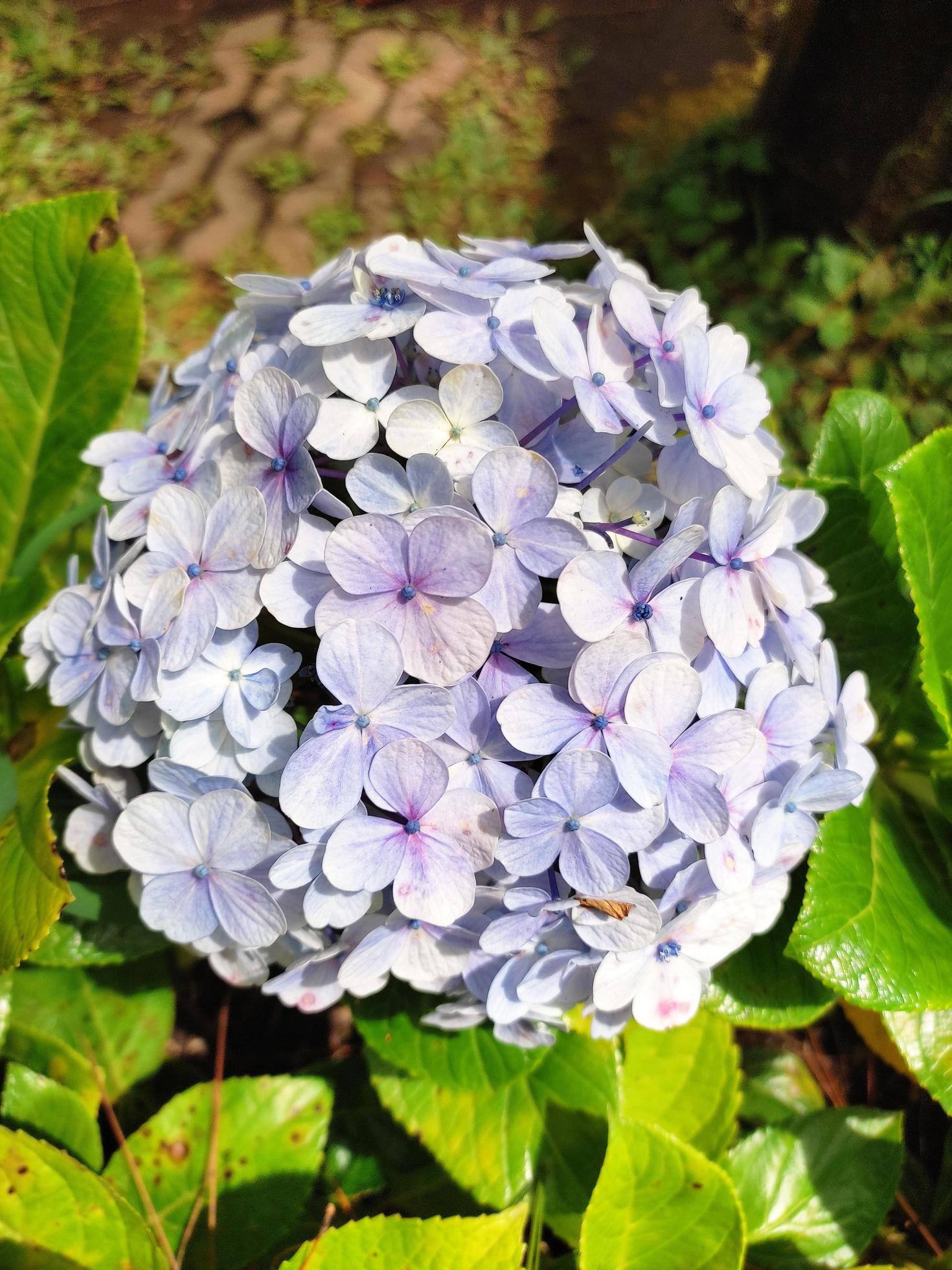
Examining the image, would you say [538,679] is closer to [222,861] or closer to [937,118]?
[222,861]

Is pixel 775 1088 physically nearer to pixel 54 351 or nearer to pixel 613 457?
pixel 613 457

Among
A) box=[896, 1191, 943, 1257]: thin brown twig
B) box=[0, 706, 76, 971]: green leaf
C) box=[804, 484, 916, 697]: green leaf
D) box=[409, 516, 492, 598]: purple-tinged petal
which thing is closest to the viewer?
box=[409, 516, 492, 598]: purple-tinged petal

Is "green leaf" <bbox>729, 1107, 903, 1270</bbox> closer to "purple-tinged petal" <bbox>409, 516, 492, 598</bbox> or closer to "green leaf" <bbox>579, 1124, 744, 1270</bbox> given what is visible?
"green leaf" <bbox>579, 1124, 744, 1270</bbox>

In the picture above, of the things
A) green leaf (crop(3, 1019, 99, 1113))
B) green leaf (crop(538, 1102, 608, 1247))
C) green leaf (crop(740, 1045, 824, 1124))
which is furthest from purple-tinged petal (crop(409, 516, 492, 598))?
green leaf (crop(740, 1045, 824, 1124))

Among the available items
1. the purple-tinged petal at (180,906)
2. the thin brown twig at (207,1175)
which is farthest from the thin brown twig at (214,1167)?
the purple-tinged petal at (180,906)

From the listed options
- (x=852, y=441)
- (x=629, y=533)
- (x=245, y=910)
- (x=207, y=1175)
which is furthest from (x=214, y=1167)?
(x=852, y=441)

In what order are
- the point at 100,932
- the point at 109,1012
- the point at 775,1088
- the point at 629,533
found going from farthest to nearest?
the point at 775,1088 < the point at 109,1012 < the point at 100,932 < the point at 629,533

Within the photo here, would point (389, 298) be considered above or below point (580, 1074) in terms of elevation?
above
